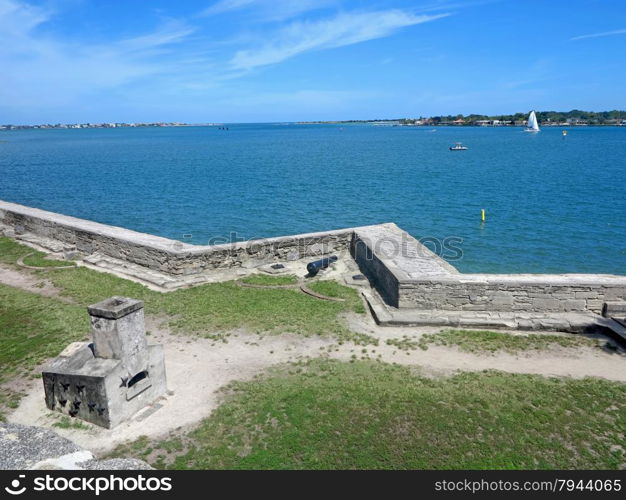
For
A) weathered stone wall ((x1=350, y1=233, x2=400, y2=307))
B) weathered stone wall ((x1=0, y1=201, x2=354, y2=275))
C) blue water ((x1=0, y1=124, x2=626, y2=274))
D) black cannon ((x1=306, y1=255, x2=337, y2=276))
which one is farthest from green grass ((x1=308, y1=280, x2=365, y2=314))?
blue water ((x1=0, y1=124, x2=626, y2=274))

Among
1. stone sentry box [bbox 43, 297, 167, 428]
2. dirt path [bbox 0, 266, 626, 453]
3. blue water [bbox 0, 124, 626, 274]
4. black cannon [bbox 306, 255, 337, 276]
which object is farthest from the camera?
blue water [bbox 0, 124, 626, 274]

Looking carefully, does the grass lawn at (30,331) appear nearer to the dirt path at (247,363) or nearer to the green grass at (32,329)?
the green grass at (32,329)

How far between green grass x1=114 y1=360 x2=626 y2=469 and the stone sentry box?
2.82ft

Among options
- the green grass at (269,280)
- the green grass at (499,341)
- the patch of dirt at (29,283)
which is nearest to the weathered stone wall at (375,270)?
the green grass at (499,341)

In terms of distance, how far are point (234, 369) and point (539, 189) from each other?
3442 cm

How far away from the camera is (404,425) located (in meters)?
6.82

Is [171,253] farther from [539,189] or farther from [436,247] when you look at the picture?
[539,189]

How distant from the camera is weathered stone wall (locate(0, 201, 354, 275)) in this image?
1391 cm

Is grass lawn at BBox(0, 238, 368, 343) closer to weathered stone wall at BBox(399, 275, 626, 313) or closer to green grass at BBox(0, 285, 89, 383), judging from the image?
green grass at BBox(0, 285, 89, 383)

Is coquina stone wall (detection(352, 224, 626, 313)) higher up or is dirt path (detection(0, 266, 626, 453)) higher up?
coquina stone wall (detection(352, 224, 626, 313))

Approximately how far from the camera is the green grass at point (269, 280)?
43.8 ft

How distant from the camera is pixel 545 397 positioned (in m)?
7.56
